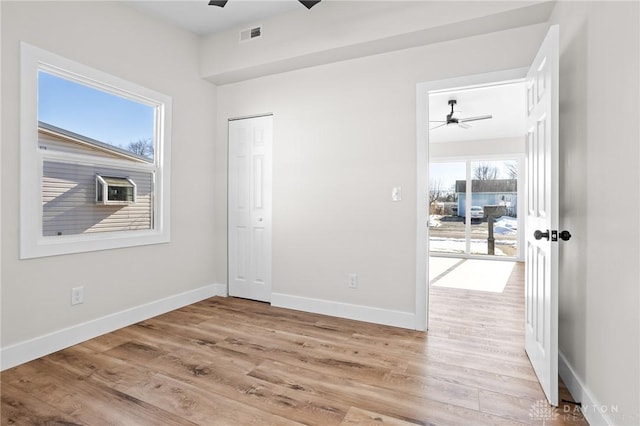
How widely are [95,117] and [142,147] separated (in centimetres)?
48

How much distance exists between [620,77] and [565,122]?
2.46ft

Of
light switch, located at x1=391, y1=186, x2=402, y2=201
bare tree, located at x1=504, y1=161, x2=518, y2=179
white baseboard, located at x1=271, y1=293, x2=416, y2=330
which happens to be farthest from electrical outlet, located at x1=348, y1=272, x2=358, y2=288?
bare tree, located at x1=504, y1=161, x2=518, y2=179

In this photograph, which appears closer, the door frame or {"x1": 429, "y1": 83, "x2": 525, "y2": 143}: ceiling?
the door frame

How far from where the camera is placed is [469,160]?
7.67 metres

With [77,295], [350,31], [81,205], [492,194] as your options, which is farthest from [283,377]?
[492,194]

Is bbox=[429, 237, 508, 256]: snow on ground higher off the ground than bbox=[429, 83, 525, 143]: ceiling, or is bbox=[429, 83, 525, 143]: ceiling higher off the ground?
bbox=[429, 83, 525, 143]: ceiling

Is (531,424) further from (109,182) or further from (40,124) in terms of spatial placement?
(40,124)

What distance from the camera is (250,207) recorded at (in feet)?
13.0

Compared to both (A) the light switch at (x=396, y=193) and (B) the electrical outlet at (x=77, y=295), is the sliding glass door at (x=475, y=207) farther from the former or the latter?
(B) the electrical outlet at (x=77, y=295)

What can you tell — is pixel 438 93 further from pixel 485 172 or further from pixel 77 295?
pixel 485 172

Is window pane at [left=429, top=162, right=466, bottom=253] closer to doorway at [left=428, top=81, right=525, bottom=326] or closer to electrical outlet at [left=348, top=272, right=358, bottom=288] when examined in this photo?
doorway at [left=428, top=81, right=525, bottom=326]

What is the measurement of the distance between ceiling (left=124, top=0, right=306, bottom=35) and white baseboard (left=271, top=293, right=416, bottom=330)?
285cm

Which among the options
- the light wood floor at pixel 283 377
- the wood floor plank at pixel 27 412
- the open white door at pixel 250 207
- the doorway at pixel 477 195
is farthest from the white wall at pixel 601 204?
the doorway at pixel 477 195

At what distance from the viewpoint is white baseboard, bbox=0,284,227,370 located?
2.32 m
